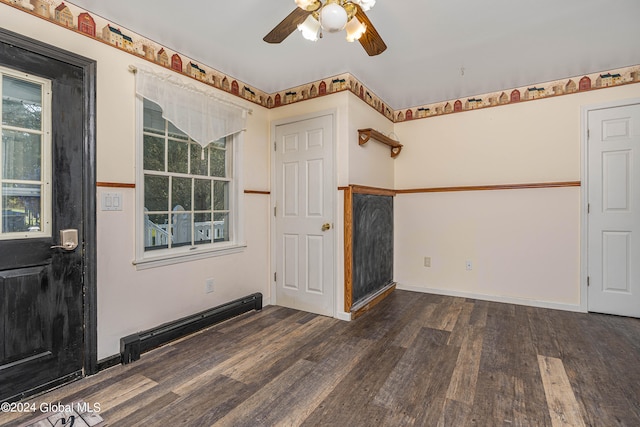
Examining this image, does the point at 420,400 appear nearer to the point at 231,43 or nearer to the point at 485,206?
the point at 485,206

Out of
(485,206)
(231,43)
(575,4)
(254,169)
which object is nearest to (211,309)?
(254,169)

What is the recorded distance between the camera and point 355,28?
1.70 metres

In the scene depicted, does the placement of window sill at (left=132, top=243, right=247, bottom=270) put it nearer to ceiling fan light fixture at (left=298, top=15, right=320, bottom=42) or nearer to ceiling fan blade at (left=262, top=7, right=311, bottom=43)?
ceiling fan blade at (left=262, top=7, right=311, bottom=43)

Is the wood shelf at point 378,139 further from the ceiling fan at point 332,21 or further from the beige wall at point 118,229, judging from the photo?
the beige wall at point 118,229

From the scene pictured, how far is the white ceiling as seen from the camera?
1.96m

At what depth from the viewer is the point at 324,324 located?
2.87 metres

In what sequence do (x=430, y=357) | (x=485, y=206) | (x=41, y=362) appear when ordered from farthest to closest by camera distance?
1. (x=485, y=206)
2. (x=430, y=357)
3. (x=41, y=362)

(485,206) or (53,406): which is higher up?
(485,206)

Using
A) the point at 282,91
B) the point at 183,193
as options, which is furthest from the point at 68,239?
the point at 282,91

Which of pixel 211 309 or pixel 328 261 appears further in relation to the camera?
pixel 328 261

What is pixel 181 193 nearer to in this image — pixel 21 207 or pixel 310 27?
pixel 21 207

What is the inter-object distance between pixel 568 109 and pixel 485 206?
1271 millimetres

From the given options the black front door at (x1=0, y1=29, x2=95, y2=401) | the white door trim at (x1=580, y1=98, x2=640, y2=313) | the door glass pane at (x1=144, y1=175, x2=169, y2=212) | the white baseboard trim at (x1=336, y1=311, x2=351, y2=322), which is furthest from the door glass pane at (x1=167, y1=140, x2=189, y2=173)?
the white door trim at (x1=580, y1=98, x2=640, y2=313)

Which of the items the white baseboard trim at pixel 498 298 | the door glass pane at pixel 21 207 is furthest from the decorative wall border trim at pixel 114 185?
the white baseboard trim at pixel 498 298
